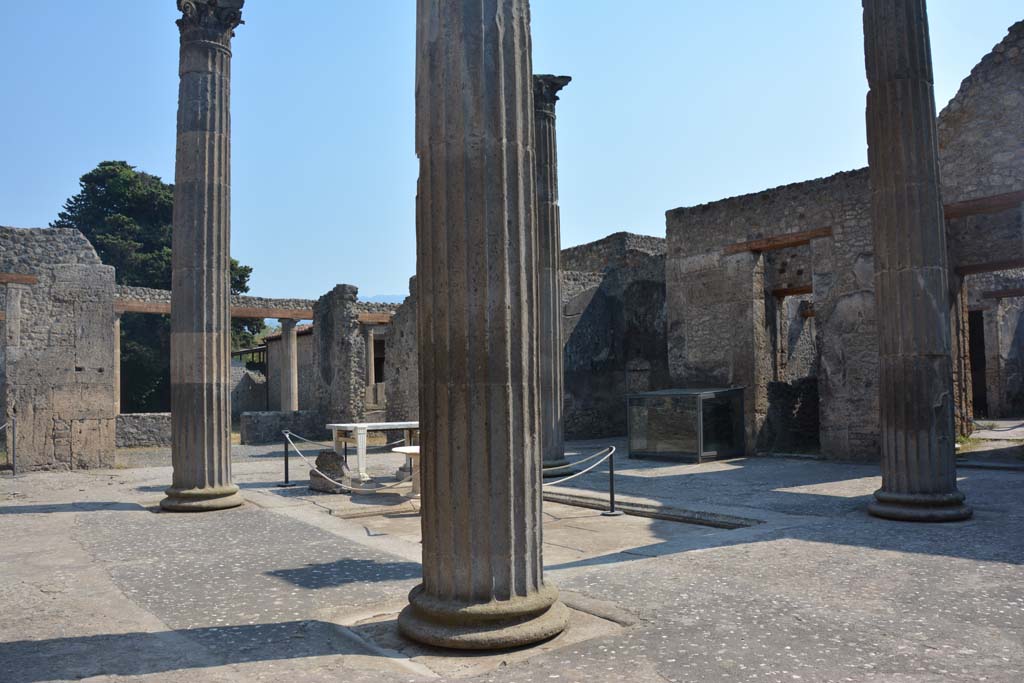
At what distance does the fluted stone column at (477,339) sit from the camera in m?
3.70

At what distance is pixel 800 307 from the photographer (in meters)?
17.6

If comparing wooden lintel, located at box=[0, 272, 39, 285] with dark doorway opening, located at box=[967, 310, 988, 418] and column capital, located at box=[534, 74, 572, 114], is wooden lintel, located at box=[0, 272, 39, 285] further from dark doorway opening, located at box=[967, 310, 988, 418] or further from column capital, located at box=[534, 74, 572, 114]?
dark doorway opening, located at box=[967, 310, 988, 418]

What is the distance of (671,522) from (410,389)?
12067mm

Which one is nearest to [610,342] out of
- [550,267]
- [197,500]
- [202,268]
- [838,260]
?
[838,260]

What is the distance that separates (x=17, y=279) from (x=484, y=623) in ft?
38.5

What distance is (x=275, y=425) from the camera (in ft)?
66.2

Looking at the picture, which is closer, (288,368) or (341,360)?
(341,360)

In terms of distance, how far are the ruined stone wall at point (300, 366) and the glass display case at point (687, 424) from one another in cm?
1553

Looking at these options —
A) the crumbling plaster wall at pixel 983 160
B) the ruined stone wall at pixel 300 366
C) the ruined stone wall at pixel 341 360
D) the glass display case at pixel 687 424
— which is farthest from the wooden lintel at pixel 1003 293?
the ruined stone wall at pixel 300 366

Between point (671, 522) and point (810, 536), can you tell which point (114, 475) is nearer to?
point (671, 522)

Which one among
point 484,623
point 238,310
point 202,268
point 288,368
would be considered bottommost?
point 484,623

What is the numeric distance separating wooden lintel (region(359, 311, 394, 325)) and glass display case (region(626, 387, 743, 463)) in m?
9.69

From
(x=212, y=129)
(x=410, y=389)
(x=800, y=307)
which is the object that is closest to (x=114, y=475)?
(x=212, y=129)

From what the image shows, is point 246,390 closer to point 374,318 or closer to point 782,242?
point 374,318
